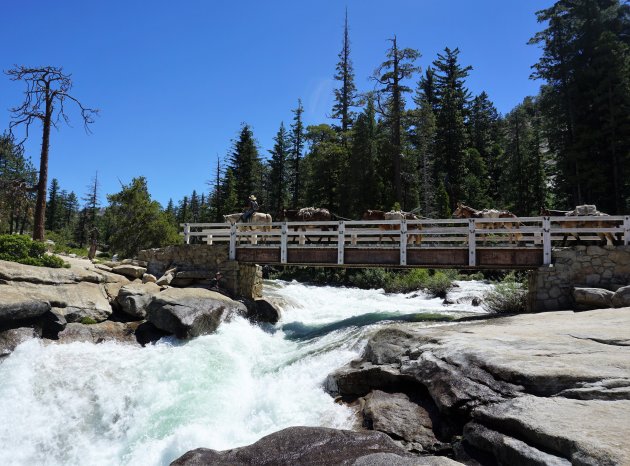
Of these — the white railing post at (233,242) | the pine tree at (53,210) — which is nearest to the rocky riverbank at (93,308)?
the white railing post at (233,242)

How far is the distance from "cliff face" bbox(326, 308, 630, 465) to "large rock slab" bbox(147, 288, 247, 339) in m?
4.90

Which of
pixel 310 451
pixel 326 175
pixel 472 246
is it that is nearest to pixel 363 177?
pixel 326 175

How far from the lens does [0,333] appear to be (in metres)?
9.47

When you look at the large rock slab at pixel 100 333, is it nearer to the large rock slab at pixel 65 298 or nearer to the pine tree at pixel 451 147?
the large rock slab at pixel 65 298

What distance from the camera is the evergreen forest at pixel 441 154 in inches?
1013

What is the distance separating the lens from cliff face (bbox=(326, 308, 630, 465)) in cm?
400

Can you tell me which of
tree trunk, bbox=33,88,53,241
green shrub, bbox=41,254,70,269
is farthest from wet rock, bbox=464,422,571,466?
tree trunk, bbox=33,88,53,241

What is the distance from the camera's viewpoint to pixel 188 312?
1138cm

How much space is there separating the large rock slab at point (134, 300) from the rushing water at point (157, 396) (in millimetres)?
1699

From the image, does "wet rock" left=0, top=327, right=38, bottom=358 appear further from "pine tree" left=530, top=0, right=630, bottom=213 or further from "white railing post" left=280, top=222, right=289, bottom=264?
"pine tree" left=530, top=0, right=630, bottom=213

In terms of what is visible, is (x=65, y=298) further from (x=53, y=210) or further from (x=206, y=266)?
(x=53, y=210)

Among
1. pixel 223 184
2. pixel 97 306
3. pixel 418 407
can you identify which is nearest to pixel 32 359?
pixel 97 306

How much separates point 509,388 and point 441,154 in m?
39.6

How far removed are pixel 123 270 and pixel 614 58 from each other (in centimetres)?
2977
